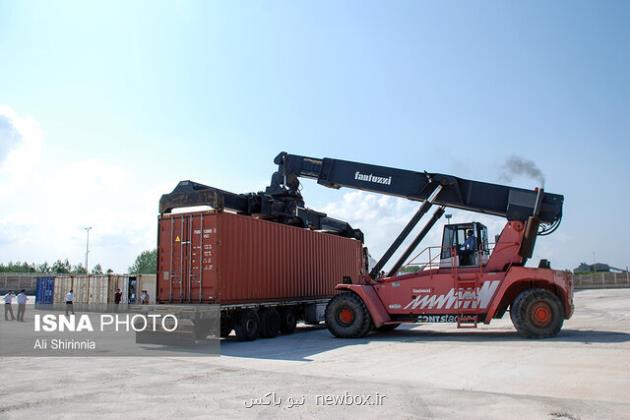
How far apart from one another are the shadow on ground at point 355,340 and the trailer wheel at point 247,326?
193 mm

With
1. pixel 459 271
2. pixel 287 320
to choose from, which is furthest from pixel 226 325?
pixel 459 271

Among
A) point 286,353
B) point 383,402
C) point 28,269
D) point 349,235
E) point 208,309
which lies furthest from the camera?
point 28,269

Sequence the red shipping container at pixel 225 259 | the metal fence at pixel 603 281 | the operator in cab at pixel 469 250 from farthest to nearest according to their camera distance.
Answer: the metal fence at pixel 603 281 < the operator in cab at pixel 469 250 < the red shipping container at pixel 225 259

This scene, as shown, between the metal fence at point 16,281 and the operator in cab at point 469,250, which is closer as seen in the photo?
the operator in cab at point 469,250

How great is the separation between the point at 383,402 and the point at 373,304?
8.23 metres

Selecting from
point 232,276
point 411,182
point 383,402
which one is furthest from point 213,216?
point 383,402

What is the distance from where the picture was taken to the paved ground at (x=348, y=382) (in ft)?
22.2

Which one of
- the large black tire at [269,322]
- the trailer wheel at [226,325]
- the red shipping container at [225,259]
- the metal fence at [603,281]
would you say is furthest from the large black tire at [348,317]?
the metal fence at [603,281]

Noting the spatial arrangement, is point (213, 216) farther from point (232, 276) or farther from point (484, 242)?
point (484, 242)

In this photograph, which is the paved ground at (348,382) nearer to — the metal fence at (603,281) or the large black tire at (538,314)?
the large black tire at (538,314)

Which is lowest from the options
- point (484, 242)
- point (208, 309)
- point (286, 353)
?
point (286, 353)

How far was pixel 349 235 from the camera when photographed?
23.8 m

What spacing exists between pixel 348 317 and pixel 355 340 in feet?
2.59

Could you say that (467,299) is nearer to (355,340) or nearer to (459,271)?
(459,271)
